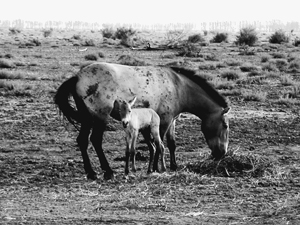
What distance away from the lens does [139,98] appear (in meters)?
11.5

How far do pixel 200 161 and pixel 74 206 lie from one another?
11.7 ft

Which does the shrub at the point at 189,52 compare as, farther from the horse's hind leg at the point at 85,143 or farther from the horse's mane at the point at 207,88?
the horse's hind leg at the point at 85,143

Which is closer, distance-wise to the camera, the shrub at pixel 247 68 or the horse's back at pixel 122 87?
the horse's back at pixel 122 87

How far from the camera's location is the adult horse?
11.3 meters

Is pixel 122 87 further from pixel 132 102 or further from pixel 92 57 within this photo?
pixel 92 57

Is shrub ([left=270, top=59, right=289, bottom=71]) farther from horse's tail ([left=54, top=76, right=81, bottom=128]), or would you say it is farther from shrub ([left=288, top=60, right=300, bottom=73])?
horse's tail ([left=54, top=76, right=81, bottom=128])

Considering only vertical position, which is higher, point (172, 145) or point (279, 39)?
point (172, 145)

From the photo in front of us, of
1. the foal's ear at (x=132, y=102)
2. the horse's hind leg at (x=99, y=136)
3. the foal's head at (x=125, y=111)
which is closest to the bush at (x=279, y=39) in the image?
the foal's ear at (x=132, y=102)

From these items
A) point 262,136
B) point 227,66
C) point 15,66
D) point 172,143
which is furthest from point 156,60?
point 172,143

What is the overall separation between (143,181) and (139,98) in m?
1.47

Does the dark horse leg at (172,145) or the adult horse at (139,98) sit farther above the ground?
the adult horse at (139,98)

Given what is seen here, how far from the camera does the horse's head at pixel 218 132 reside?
1226 centimetres

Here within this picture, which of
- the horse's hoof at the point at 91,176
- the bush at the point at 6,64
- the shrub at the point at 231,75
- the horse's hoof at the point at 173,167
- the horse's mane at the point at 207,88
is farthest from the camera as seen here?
the bush at the point at 6,64

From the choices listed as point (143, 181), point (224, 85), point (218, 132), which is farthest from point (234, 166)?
point (224, 85)
